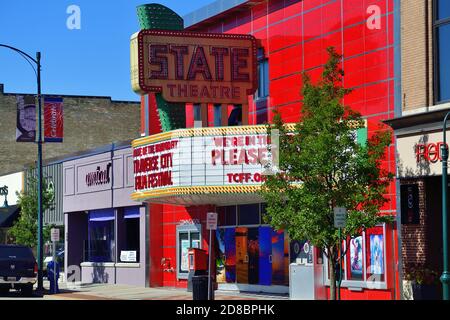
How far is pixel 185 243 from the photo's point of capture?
143ft

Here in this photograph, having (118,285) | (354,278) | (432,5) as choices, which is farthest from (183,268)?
(432,5)

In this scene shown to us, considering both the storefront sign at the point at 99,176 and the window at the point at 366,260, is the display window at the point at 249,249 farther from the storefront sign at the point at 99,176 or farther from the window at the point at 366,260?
the storefront sign at the point at 99,176

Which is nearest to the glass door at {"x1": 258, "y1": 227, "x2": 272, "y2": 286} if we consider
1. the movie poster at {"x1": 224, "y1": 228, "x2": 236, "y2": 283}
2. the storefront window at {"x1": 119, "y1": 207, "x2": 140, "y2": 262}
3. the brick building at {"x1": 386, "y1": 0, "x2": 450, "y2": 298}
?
the movie poster at {"x1": 224, "y1": 228, "x2": 236, "y2": 283}

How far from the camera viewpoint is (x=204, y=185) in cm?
3575

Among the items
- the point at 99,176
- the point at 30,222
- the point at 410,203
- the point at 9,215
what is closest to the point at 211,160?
the point at 410,203

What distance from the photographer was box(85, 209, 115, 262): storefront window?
49.3 meters

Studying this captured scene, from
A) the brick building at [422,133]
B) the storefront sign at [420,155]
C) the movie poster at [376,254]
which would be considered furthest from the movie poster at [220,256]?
the storefront sign at [420,155]

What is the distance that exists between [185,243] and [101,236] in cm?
828

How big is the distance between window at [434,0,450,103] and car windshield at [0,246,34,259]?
58.5 feet

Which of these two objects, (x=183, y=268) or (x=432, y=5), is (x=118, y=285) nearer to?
(x=183, y=268)

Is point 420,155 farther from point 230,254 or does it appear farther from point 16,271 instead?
point 16,271

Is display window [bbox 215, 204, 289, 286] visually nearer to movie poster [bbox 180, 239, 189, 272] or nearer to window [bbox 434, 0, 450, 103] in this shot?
movie poster [bbox 180, 239, 189, 272]

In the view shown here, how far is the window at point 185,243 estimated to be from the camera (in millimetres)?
42594
